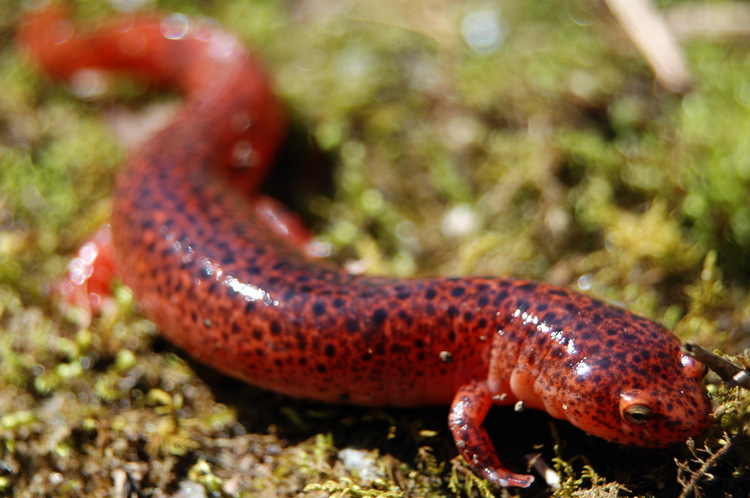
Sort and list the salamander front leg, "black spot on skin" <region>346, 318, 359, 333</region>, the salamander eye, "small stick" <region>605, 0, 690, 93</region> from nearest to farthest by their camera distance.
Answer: the salamander eye < the salamander front leg < "black spot on skin" <region>346, 318, 359, 333</region> < "small stick" <region>605, 0, 690, 93</region>

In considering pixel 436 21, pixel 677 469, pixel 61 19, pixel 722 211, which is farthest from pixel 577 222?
pixel 61 19

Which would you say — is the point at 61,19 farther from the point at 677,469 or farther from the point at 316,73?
the point at 677,469

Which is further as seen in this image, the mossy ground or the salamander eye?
the mossy ground

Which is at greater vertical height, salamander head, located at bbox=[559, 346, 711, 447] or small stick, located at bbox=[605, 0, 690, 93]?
small stick, located at bbox=[605, 0, 690, 93]

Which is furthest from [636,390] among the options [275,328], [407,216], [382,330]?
[407,216]

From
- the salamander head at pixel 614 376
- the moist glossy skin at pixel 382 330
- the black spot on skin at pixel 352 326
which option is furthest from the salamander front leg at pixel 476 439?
the black spot on skin at pixel 352 326

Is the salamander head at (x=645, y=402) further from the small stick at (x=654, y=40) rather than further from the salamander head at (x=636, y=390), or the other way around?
the small stick at (x=654, y=40)

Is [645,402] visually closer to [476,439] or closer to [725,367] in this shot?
[725,367]

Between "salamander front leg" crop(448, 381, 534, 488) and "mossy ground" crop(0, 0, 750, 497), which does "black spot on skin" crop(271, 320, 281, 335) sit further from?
"salamander front leg" crop(448, 381, 534, 488)

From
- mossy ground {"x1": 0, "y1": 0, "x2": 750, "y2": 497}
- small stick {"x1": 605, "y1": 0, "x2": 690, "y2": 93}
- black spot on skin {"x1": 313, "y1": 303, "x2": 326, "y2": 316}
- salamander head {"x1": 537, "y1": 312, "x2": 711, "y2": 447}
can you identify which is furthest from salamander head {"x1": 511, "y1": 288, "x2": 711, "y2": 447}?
small stick {"x1": 605, "y1": 0, "x2": 690, "y2": 93}
